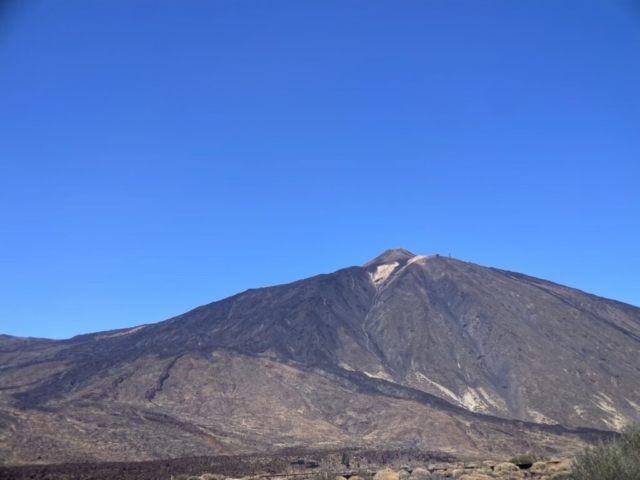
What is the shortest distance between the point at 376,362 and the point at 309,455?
171 ft

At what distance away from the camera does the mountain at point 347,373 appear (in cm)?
7106

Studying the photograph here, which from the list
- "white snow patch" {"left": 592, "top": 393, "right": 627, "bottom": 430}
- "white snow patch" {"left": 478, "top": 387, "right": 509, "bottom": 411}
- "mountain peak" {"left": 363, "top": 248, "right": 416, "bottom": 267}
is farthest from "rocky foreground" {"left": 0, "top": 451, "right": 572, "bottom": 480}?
"mountain peak" {"left": 363, "top": 248, "right": 416, "bottom": 267}

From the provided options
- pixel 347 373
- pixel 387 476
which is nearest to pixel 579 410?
pixel 347 373

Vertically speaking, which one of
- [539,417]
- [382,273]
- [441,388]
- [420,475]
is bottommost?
[420,475]

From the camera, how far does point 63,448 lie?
58.1m

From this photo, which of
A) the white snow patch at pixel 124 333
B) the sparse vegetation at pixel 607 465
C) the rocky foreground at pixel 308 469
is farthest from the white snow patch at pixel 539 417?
the white snow patch at pixel 124 333

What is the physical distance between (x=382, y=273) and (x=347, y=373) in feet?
196

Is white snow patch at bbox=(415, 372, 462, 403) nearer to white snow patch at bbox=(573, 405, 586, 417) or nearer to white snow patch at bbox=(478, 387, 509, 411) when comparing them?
white snow patch at bbox=(478, 387, 509, 411)

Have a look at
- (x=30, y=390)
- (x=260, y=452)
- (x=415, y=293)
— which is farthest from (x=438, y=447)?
(x=415, y=293)

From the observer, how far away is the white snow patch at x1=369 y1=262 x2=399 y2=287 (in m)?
156

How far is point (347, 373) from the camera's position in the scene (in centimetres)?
10319

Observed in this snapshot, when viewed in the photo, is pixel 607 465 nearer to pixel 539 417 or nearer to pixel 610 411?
pixel 539 417

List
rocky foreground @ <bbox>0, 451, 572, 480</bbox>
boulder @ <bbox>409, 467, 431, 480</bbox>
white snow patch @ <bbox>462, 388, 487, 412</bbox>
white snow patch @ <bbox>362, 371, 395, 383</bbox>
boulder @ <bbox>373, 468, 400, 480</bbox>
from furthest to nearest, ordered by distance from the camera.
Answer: white snow patch @ <bbox>362, 371, 395, 383</bbox> < white snow patch @ <bbox>462, 388, 487, 412</bbox> < rocky foreground @ <bbox>0, 451, 572, 480</bbox> < boulder @ <bbox>373, 468, 400, 480</bbox> < boulder @ <bbox>409, 467, 431, 480</bbox>

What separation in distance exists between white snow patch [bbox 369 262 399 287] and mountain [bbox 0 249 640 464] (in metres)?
0.51
